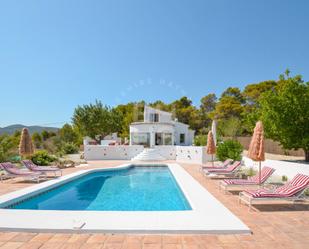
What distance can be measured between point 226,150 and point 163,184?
6.20 metres

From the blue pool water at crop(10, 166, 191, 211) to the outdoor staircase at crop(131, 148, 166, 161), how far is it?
8.41 m

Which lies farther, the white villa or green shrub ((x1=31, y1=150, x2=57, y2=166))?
the white villa

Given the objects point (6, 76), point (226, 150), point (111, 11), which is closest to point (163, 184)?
point (226, 150)

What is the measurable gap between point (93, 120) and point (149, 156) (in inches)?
670

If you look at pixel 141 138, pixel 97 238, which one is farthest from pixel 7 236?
pixel 141 138

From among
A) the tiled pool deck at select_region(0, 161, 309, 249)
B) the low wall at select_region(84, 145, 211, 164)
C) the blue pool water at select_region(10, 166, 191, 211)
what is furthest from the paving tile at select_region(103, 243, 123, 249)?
the low wall at select_region(84, 145, 211, 164)

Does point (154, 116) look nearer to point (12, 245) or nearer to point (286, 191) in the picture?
point (286, 191)

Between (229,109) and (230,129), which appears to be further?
(229,109)

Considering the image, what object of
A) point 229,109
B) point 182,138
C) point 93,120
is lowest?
point 182,138

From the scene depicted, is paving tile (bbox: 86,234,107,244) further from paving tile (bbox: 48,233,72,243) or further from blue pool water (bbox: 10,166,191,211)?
blue pool water (bbox: 10,166,191,211)

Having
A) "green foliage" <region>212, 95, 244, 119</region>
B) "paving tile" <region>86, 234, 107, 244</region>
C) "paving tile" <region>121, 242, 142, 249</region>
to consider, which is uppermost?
"green foliage" <region>212, 95, 244, 119</region>

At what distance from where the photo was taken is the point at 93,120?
38.8 m

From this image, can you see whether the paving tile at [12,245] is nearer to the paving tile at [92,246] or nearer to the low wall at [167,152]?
the paving tile at [92,246]

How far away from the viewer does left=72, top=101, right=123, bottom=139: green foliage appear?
127ft
